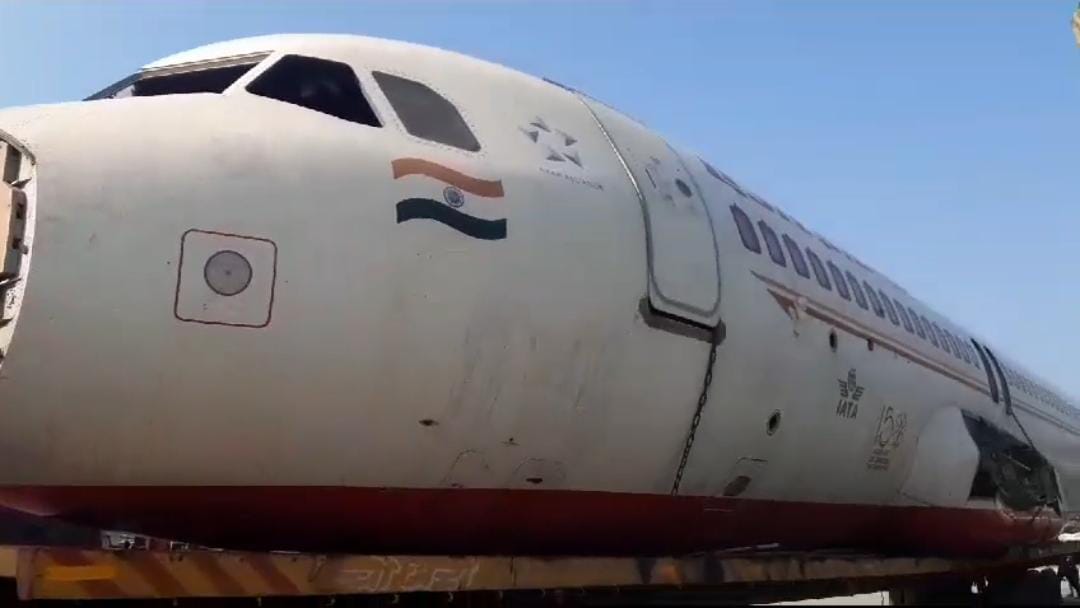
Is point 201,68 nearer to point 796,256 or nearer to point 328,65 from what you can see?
point 328,65

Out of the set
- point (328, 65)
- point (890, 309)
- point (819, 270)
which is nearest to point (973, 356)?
point (890, 309)

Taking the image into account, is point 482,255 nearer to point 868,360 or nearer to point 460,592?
point 460,592

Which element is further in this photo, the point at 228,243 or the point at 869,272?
the point at 869,272

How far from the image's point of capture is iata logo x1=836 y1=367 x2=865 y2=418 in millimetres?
7855

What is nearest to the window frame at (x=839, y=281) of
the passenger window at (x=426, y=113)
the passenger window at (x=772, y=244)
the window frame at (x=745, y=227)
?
the passenger window at (x=772, y=244)

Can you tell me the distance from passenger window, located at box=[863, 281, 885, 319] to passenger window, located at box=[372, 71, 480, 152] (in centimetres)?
530

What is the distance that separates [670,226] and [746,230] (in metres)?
1.29

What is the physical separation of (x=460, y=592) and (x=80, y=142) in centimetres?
263

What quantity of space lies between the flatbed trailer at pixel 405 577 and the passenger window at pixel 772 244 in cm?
215

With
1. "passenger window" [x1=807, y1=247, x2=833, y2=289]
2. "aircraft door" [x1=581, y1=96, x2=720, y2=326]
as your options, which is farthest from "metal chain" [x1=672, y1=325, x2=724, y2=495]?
"passenger window" [x1=807, y1=247, x2=833, y2=289]

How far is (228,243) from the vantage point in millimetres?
4242

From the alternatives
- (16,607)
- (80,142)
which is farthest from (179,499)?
(80,142)

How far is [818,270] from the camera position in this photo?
8438 mm

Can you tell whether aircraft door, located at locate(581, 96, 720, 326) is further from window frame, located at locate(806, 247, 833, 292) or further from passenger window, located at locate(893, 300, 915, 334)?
passenger window, located at locate(893, 300, 915, 334)
